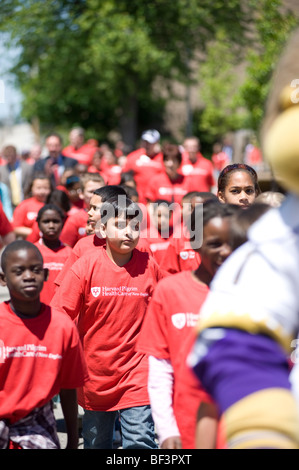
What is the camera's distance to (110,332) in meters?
4.87

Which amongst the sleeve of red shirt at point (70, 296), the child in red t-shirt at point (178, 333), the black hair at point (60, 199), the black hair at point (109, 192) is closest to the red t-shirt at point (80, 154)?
the black hair at point (60, 199)

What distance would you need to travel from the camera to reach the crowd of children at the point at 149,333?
1812mm

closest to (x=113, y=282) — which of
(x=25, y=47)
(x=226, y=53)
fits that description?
(x=25, y=47)

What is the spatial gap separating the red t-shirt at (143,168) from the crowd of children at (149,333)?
5.28 metres

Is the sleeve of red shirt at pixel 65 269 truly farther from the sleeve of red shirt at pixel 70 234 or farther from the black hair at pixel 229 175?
the sleeve of red shirt at pixel 70 234

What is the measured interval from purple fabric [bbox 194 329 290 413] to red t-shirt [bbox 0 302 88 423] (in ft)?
6.57

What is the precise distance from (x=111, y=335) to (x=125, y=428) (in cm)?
53

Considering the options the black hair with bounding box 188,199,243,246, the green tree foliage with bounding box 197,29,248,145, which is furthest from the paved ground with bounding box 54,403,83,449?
the green tree foliage with bounding box 197,29,248,145

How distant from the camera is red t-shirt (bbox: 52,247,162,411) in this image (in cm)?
487

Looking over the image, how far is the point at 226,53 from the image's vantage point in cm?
3938

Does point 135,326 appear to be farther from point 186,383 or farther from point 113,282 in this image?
point 186,383

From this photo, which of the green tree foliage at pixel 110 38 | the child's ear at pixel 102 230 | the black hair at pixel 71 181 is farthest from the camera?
the green tree foliage at pixel 110 38

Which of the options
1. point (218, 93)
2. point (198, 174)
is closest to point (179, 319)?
point (198, 174)

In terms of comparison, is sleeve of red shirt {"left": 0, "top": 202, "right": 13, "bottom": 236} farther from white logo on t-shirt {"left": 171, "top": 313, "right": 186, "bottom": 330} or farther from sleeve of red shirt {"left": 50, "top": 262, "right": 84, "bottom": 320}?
white logo on t-shirt {"left": 171, "top": 313, "right": 186, "bottom": 330}
